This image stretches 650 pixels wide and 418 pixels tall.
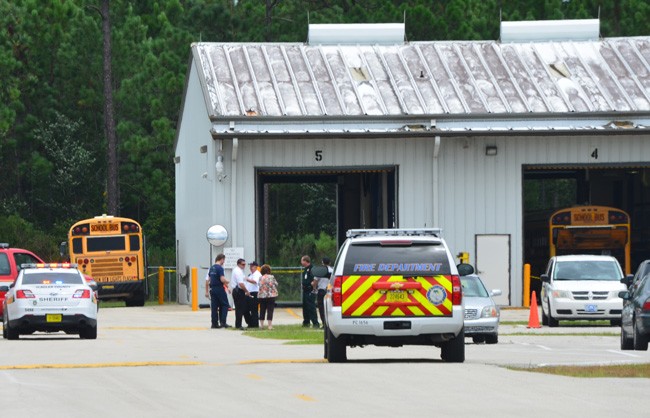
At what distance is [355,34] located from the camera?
54.0 meters

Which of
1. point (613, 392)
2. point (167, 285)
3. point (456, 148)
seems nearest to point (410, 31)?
point (167, 285)

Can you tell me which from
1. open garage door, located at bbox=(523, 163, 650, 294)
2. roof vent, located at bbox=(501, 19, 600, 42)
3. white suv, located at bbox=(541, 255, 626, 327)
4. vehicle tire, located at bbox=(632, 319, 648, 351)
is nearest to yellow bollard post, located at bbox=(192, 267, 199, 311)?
open garage door, located at bbox=(523, 163, 650, 294)

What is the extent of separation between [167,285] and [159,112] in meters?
12.6

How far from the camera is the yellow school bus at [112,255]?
5462 centimetres

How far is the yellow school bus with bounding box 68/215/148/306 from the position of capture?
54.6 meters

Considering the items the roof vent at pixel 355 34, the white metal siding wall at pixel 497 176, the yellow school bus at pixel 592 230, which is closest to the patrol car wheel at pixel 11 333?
the white metal siding wall at pixel 497 176

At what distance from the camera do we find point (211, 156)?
49562 mm

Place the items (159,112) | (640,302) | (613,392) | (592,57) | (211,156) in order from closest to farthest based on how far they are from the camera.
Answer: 1. (613,392)
2. (640,302)
3. (211,156)
4. (592,57)
5. (159,112)

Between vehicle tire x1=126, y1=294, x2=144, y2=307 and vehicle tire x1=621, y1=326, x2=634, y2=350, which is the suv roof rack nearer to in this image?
vehicle tire x1=621, y1=326, x2=634, y2=350

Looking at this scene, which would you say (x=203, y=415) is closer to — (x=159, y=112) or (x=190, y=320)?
(x=190, y=320)

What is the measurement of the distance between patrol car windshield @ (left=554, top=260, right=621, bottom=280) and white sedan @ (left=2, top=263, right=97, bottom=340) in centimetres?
1164

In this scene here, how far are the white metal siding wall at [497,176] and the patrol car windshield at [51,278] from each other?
17.1 metres

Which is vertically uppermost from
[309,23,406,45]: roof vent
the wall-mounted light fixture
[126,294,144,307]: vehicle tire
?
[309,23,406,45]: roof vent

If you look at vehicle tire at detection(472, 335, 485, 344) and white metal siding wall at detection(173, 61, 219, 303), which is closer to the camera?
vehicle tire at detection(472, 335, 485, 344)
